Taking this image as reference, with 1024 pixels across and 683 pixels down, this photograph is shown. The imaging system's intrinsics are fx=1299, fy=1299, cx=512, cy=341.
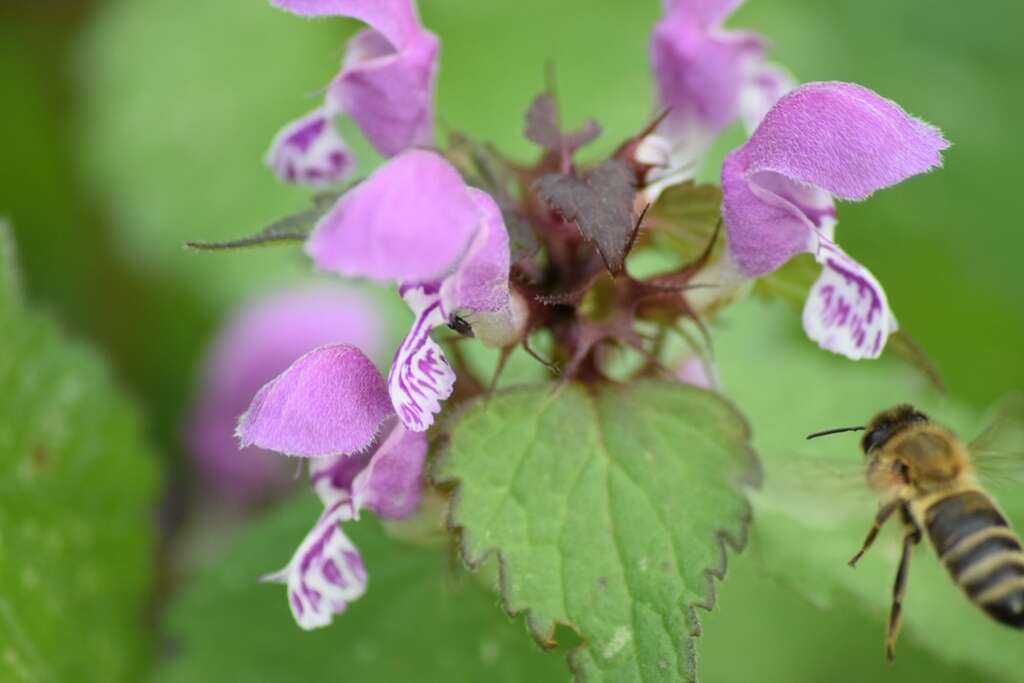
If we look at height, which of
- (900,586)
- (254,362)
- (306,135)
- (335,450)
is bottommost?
(254,362)

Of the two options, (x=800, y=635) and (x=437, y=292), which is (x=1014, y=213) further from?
(x=437, y=292)

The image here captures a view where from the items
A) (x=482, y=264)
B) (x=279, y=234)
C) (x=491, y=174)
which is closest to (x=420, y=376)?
(x=482, y=264)

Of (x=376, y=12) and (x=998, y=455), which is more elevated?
(x=376, y=12)

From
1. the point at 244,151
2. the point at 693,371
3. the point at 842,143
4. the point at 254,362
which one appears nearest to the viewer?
the point at 842,143

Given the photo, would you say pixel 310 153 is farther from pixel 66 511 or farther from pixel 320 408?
pixel 66 511

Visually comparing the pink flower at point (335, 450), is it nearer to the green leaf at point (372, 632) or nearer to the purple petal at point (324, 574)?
the purple petal at point (324, 574)

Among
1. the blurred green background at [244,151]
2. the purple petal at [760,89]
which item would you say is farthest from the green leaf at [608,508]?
the blurred green background at [244,151]
